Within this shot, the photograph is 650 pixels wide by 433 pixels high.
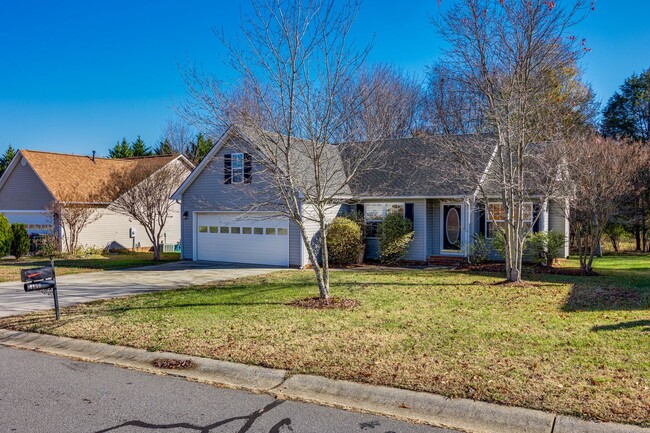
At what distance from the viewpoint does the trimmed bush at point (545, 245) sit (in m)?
16.9

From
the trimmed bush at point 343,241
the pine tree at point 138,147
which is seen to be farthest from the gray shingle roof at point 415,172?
the pine tree at point 138,147

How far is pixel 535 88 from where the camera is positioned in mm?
12695

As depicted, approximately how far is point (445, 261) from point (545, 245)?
334 cm

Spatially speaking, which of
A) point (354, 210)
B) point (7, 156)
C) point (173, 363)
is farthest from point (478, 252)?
point (7, 156)

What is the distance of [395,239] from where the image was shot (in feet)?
61.9

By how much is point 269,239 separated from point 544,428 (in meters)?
15.2

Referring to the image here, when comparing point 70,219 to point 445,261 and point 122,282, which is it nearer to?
point 122,282

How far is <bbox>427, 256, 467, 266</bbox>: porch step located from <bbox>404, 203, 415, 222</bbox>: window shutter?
64.0 inches

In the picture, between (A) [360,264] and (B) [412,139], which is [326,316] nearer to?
(A) [360,264]

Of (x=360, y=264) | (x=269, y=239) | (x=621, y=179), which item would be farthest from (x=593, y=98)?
(x=269, y=239)

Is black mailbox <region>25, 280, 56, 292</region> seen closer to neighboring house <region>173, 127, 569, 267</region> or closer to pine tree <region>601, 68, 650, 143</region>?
neighboring house <region>173, 127, 569, 267</region>

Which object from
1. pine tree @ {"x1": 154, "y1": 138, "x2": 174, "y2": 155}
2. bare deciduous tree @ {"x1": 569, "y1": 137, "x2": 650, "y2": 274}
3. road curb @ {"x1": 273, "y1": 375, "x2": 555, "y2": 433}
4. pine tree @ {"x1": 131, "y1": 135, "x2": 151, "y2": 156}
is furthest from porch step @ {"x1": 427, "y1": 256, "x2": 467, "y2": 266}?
pine tree @ {"x1": 131, "y1": 135, "x2": 151, "y2": 156}

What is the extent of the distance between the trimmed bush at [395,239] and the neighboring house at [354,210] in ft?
1.49

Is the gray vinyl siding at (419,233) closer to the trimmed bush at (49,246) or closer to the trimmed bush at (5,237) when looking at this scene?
the trimmed bush at (49,246)
